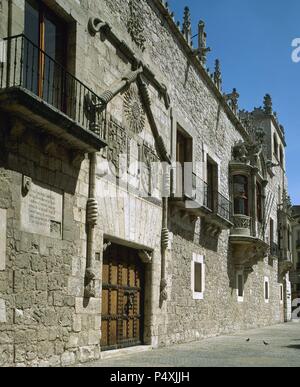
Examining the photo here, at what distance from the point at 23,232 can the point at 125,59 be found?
466 cm

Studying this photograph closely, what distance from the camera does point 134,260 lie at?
10852 millimetres

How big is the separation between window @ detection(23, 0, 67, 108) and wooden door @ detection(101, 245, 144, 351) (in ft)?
10.1

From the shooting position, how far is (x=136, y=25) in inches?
429

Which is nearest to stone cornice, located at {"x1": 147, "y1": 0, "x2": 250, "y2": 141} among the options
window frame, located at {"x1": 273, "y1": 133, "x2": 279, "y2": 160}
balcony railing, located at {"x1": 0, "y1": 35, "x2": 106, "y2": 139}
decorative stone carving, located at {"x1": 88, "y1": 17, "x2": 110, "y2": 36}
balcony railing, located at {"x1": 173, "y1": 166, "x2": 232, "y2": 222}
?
decorative stone carving, located at {"x1": 88, "y1": 17, "x2": 110, "y2": 36}

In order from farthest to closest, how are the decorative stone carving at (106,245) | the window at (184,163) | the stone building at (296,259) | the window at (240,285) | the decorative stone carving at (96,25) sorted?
1. the stone building at (296,259)
2. the window at (240,285)
3. the window at (184,163)
4. the decorative stone carving at (106,245)
5. the decorative stone carving at (96,25)

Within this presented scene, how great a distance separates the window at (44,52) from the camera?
25.3ft

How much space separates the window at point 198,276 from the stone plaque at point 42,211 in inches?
263

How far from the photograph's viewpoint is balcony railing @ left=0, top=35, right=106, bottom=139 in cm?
694

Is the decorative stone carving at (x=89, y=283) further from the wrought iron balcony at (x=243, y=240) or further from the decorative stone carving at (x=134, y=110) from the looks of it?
the wrought iron balcony at (x=243, y=240)

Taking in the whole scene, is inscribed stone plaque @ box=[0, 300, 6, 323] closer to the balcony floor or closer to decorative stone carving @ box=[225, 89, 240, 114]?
the balcony floor

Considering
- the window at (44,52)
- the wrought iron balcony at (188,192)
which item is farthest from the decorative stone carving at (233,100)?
the window at (44,52)

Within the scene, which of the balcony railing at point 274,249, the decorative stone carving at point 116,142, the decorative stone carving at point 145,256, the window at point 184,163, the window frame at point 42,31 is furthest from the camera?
the balcony railing at point 274,249

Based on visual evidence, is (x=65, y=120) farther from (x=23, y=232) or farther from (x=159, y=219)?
(x=159, y=219)

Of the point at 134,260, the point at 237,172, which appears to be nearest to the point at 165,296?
the point at 134,260
